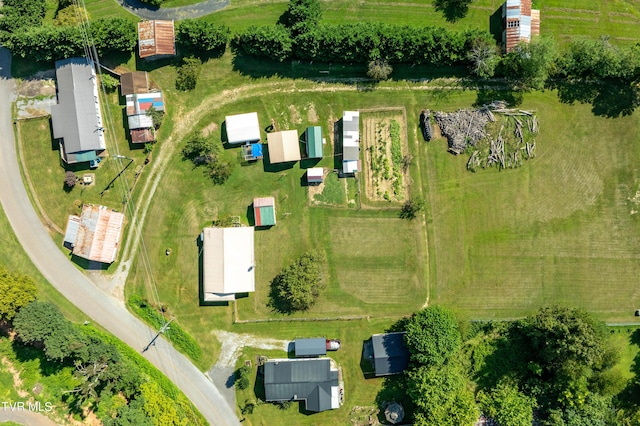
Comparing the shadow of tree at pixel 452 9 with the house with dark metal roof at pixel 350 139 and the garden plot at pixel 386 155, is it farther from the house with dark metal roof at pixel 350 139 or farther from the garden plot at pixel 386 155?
the house with dark metal roof at pixel 350 139

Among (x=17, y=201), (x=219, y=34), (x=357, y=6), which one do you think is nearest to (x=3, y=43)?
(x=17, y=201)

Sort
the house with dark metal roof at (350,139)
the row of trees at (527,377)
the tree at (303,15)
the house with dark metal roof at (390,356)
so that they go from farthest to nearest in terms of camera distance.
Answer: the house with dark metal roof at (350,139) → the house with dark metal roof at (390,356) → the tree at (303,15) → the row of trees at (527,377)

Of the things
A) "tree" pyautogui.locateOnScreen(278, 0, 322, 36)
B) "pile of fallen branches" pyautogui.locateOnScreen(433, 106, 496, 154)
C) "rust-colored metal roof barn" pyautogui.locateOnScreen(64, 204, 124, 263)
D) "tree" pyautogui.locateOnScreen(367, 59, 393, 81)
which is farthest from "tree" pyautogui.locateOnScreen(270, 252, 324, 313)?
"tree" pyautogui.locateOnScreen(278, 0, 322, 36)

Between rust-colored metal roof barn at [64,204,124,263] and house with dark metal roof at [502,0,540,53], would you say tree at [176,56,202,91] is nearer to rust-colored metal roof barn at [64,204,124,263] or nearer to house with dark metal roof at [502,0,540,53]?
rust-colored metal roof barn at [64,204,124,263]

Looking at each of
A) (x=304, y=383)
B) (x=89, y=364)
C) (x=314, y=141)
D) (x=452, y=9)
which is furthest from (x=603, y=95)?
(x=89, y=364)

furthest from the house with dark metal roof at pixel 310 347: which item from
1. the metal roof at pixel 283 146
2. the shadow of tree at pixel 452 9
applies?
the shadow of tree at pixel 452 9

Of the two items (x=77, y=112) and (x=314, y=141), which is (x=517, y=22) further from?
(x=77, y=112)
